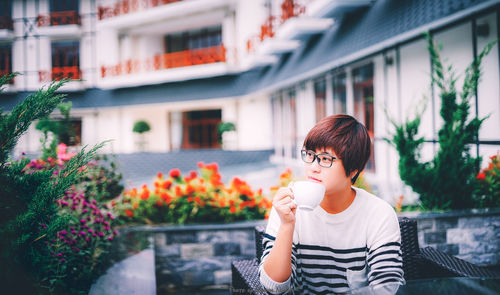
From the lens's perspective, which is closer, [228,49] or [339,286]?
[339,286]

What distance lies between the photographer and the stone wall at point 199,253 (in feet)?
10.9

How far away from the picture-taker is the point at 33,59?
21.6 meters

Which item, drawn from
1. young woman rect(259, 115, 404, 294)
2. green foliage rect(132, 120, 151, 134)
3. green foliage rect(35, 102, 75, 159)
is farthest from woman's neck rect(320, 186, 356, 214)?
green foliage rect(132, 120, 151, 134)

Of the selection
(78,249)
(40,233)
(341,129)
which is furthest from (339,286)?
(78,249)

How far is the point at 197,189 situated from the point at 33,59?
21.8m

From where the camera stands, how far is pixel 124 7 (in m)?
19.7

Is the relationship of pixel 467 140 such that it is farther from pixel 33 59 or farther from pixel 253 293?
pixel 33 59

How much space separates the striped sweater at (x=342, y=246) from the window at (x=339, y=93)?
9297 millimetres

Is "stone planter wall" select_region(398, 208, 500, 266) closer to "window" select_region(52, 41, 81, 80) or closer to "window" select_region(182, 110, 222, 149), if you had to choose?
"window" select_region(182, 110, 222, 149)

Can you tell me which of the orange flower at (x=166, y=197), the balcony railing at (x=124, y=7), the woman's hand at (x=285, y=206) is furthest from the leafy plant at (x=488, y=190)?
the balcony railing at (x=124, y=7)

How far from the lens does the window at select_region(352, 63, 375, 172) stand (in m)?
9.45

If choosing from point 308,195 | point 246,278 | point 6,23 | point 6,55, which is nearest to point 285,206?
point 308,195

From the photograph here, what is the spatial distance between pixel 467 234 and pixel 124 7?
19.6m

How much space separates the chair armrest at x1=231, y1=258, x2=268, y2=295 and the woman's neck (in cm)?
47
